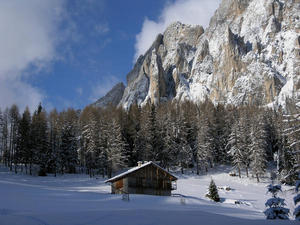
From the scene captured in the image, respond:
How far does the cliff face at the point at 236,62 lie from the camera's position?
10406cm

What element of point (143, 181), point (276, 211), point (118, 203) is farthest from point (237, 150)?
point (276, 211)

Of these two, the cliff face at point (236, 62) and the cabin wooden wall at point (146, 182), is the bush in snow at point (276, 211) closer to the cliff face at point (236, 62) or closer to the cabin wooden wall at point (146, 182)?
the cabin wooden wall at point (146, 182)

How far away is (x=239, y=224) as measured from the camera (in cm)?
985

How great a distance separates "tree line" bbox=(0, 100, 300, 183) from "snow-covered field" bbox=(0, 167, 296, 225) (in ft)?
14.6

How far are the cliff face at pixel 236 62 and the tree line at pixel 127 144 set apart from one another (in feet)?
143

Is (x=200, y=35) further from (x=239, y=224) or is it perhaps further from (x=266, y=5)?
(x=239, y=224)

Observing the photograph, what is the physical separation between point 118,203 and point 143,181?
1280cm

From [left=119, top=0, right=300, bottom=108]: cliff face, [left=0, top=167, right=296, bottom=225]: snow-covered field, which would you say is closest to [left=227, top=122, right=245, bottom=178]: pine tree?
[left=0, top=167, right=296, bottom=225]: snow-covered field

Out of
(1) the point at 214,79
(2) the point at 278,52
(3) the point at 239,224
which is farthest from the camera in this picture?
(1) the point at 214,79

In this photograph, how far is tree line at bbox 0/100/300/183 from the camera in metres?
51.7

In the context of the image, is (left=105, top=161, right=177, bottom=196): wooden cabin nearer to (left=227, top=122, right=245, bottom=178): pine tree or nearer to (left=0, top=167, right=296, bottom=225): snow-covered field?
(left=0, top=167, right=296, bottom=225): snow-covered field

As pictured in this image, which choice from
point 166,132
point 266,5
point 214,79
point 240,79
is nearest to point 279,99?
point 240,79

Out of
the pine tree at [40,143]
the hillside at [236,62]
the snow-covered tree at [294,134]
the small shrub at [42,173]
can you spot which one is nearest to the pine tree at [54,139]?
the pine tree at [40,143]

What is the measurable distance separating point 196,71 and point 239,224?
124 meters
